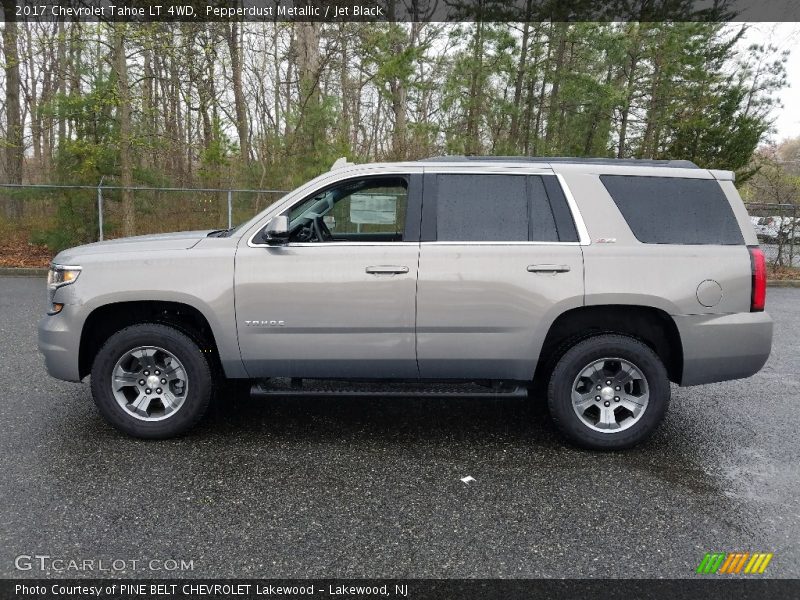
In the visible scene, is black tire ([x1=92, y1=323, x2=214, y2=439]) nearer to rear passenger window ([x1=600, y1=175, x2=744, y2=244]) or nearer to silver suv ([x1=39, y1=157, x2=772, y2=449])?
silver suv ([x1=39, y1=157, x2=772, y2=449])

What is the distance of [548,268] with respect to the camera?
3.89m

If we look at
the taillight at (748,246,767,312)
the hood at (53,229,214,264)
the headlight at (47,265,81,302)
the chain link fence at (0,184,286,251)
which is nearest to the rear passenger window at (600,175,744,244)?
the taillight at (748,246,767,312)

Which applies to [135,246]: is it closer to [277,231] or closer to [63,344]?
[63,344]

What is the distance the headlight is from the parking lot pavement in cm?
108

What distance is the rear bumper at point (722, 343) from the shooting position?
12.8ft

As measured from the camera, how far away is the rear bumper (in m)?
3.91

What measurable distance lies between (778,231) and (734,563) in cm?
1507

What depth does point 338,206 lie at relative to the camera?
16.6 ft

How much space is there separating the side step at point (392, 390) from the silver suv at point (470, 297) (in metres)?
0.08

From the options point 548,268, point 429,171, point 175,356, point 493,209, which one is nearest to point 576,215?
point 548,268

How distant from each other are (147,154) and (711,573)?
15701mm

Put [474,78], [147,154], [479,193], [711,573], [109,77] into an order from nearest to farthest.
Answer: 1. [711,573]
2. [479,193]
3. [109,77]
4. [147,154]
5. [474,78]

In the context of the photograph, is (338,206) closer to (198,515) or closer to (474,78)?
(198,515)

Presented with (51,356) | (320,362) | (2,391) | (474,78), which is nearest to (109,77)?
(474,78)
